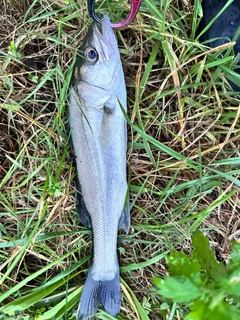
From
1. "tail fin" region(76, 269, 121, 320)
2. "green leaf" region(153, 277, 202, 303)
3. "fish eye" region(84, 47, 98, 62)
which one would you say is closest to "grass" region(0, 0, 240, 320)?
"tail fin" region(76, 269, 121, 320)

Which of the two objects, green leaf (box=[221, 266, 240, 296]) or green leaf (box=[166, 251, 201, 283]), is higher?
green leaf (box=[221, 266, 240, 296])

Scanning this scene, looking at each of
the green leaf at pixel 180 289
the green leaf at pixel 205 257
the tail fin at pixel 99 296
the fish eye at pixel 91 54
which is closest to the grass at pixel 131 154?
the tail fin at pixel 99 296

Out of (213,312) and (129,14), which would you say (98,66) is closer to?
(129,14)

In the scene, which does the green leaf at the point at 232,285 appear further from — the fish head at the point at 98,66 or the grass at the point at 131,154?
the fish head at the point at 98,66

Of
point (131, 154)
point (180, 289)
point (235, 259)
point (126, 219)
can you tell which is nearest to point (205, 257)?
point (235, 259)

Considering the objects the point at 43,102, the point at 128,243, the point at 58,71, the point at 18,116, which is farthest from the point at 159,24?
the point at 128,243

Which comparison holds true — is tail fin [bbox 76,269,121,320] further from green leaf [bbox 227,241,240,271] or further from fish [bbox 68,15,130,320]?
green leaf [bbox 227,241,240,271]
